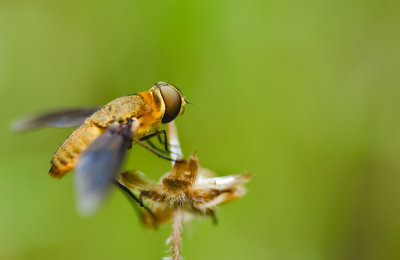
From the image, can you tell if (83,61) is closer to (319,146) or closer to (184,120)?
(184,120)

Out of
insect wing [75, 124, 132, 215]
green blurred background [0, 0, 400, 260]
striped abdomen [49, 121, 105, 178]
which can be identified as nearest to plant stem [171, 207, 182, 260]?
insect wing [75, 124, 132, 215]

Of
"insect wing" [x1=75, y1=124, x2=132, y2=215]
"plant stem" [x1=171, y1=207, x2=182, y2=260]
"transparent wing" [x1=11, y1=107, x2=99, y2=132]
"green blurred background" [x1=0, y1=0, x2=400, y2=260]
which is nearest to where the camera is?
"insect wing" [x1=75, y1=124, x2=132, y2=215]

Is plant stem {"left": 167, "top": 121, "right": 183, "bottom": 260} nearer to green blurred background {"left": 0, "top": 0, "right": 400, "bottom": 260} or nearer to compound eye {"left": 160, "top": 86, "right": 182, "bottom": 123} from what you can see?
compound eye {"left": 160, "top": 86, "right": 182, "bottom": 123}

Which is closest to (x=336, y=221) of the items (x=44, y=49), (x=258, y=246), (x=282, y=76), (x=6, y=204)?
(x=258, y=246)

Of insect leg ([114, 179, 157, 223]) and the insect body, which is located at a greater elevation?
the insect body

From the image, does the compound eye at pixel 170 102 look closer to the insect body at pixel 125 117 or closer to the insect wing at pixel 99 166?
the insect body at pixel 125 117

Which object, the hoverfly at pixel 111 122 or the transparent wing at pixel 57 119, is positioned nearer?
the hoverfly at pixel 111 122

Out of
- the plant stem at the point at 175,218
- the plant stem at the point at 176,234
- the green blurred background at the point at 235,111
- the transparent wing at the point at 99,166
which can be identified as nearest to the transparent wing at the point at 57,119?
the transparent wing at the point at 99,166
